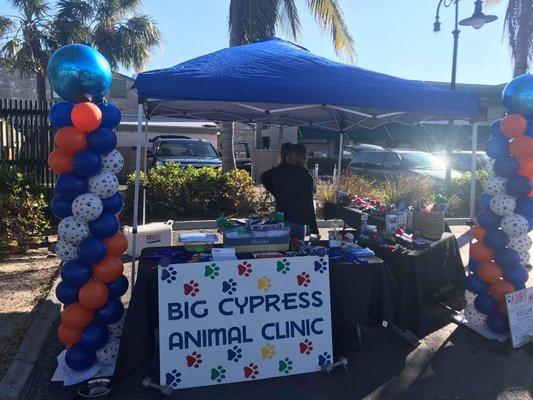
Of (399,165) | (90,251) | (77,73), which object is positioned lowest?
(90,251)

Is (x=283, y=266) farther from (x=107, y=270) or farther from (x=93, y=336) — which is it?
(x=93, y=336)

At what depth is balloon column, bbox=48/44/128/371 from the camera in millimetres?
3105

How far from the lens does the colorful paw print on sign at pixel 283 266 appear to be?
10.8 ft

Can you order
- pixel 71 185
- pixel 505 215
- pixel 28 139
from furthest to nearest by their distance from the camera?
pixel 28 139
pixel 505 215
pixel 71 185

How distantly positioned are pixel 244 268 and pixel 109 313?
1074 millimetres

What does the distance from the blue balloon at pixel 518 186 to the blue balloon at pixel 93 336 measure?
357 centimetres

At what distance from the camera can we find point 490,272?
13.3 feet

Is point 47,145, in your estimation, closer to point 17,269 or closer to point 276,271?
point 17,269

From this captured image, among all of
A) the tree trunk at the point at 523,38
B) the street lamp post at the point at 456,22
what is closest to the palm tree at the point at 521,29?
the tree trunk at the point at 523,38

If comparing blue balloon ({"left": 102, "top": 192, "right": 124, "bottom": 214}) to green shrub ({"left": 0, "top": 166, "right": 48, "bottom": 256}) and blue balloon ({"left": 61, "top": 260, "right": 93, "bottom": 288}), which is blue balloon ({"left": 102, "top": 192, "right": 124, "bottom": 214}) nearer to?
blue balloon ({"left": 61, "top": 260, "right": 93, "bottom": 288})

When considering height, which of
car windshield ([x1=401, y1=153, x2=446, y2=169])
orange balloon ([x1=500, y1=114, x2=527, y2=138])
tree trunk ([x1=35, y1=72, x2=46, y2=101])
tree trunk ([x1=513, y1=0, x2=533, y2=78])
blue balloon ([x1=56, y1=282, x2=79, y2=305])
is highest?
tree trunk ([x1=513, y1=0, x2=533, y2=78])

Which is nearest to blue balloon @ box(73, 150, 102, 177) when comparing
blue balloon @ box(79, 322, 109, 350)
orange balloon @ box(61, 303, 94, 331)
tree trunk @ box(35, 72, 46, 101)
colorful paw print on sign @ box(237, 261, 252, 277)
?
orange balloon @ box(61, 303, 94, 331)

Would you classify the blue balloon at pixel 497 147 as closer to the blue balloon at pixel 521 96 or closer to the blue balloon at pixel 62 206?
the blue balloon at pixel 521 96

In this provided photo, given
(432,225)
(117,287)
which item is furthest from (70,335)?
(432,225)
